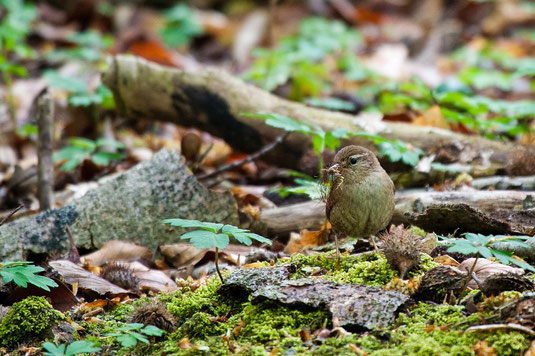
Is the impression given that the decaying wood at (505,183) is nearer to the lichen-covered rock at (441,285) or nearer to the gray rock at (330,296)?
the lichen-covered rock at (441,285)

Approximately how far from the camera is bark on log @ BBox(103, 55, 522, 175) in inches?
200

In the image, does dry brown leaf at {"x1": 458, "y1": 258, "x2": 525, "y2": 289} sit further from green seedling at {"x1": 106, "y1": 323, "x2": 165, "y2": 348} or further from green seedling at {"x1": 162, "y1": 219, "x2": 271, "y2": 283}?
green seedling at {"x1": 106, "y1": 323, "x2": 165, "y2": 348}

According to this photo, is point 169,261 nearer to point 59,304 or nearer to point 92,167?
point 59,304

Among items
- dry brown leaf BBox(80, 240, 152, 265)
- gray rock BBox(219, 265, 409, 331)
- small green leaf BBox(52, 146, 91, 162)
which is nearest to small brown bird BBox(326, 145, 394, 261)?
gray rock BBox(219, 265, 409, 331)

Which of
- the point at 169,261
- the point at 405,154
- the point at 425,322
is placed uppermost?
A: the point at 405,154

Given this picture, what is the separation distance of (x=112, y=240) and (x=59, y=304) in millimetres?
977

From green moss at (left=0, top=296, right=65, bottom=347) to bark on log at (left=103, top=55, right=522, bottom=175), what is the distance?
9.19ft

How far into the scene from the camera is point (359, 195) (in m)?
3.32

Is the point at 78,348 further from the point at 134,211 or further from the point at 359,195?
the point at 134,211

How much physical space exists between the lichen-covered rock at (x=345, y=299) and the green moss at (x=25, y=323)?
103 cm

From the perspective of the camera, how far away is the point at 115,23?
38.2 ft

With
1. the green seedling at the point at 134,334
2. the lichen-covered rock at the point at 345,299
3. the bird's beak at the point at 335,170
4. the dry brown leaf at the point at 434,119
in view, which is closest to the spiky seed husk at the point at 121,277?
the green seedling at the point at 134,334

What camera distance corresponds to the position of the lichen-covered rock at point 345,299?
8.77 ft

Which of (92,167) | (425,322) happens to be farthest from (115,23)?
(425,322)
